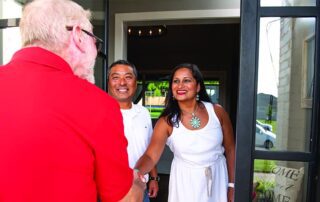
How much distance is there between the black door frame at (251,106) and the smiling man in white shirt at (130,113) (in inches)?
28.2

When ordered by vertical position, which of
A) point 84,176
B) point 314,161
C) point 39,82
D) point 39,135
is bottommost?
point 314,161

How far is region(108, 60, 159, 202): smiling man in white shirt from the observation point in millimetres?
1842

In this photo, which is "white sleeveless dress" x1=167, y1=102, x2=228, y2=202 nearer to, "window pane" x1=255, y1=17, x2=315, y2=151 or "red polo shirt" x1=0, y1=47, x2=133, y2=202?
"window pane" x1=255, y1=17, x2=315, y2=151

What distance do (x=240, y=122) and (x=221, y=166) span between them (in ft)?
1.60

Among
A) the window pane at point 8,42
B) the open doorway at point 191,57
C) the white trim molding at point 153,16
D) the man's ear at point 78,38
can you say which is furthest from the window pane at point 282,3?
the open doorway at point 191,57

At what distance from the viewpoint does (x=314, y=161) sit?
1.35 m

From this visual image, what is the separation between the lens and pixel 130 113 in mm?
1919

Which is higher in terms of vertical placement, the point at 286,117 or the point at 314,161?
the point at 286,117

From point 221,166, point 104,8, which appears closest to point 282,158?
point 221,166

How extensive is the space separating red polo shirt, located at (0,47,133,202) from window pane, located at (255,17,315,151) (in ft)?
2.96

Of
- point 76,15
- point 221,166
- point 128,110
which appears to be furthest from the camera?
point 128,110

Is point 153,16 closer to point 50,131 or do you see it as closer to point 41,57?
point 41,57

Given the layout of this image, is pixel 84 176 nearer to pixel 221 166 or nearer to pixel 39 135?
pixel 39 135

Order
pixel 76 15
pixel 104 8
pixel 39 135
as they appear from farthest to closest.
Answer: pixel 104 8, pixel 76 15, pixel 39 135
